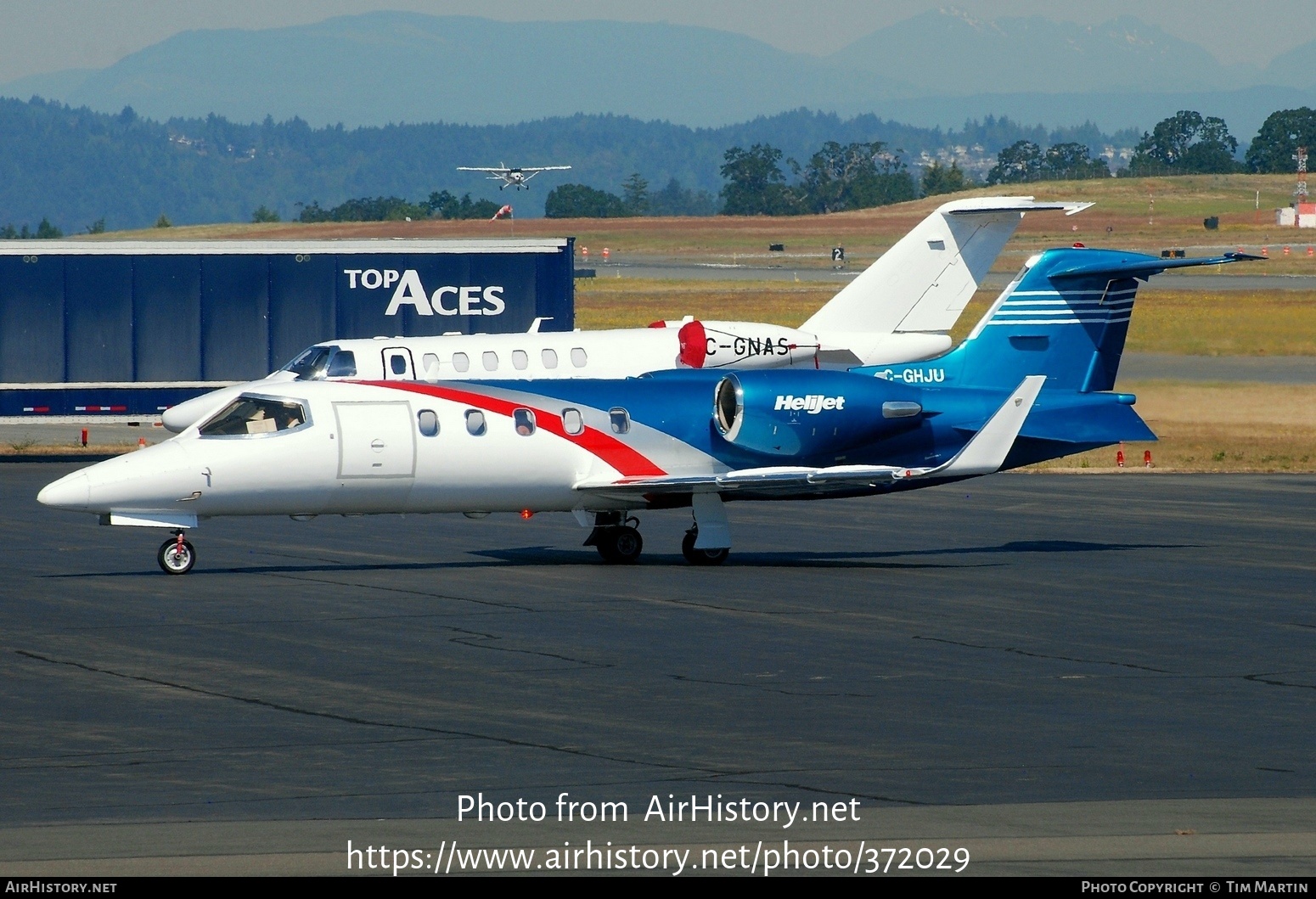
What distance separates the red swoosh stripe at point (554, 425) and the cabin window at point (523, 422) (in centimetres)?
5

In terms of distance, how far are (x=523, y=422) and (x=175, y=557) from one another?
4505mm

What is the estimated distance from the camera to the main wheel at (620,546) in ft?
83.6

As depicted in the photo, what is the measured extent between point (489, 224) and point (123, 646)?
154120 mm

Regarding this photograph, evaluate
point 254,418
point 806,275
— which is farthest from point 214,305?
point 806,275

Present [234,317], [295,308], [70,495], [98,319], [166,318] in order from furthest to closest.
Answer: [295,308], [234,317], [166,318], [98,319], [70,495]

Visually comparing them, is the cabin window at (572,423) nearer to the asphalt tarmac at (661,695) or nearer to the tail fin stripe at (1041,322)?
the asphalt tarmac at (661,695)

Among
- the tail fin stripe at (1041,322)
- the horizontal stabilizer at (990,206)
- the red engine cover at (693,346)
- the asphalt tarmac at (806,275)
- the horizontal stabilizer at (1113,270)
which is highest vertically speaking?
the horizontal stabilizer at (990,206)

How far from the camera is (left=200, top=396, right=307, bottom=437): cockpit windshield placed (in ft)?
77.2

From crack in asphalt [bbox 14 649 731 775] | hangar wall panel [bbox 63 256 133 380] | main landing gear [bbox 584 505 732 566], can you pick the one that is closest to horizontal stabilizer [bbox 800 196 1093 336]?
main landing gear [bbox 584 505 732 566]

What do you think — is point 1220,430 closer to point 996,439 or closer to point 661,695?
point 996,439

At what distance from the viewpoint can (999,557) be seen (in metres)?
26.1

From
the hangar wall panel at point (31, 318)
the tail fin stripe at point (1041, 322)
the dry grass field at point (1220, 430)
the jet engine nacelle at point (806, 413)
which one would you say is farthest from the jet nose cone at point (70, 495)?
the dry grass field at point (1220, 430)

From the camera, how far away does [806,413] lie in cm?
2550

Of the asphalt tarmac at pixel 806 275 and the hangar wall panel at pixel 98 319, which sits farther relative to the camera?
the asphalt tarmac at pixel 806 275
